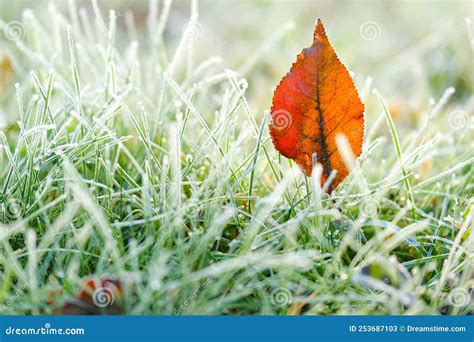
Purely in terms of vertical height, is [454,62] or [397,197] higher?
[454,62]

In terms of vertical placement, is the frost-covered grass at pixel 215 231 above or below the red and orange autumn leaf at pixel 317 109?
below

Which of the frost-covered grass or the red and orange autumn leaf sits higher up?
the red and orange autumn leaf

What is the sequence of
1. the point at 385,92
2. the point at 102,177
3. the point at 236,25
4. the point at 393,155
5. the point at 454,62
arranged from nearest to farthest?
the point at 102,177
the point at 393,155
the point at 385,92
the point at 454,62
the point at 236,25

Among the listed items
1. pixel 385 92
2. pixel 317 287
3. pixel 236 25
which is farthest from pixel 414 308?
pixel 236 25

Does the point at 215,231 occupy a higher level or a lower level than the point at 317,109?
lower

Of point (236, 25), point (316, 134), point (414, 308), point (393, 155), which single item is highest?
point (236, 25)

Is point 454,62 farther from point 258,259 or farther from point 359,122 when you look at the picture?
point 258,259

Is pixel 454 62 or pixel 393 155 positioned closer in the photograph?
pixel 393 155

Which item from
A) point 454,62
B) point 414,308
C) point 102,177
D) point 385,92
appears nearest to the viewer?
point 414,308
